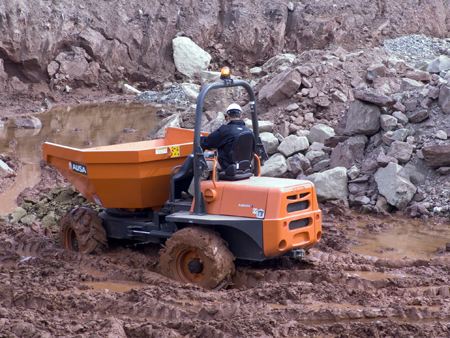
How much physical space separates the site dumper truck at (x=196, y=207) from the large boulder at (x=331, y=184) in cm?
285

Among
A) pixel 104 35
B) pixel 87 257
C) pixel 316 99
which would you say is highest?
pixel 104 35

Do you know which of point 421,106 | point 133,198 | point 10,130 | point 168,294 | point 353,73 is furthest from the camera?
point 10,130

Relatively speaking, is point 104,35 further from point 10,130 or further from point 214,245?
point 214,245

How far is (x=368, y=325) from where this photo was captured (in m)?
4.11

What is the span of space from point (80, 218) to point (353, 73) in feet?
27.0

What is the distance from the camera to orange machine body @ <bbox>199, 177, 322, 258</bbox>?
4.93 metres

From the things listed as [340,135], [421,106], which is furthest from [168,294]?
[421,106]

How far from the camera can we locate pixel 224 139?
5.26 m

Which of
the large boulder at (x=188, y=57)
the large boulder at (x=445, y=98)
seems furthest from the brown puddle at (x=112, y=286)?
the large boulder at (x=188, y=57)

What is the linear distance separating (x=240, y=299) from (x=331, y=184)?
4.21 metres

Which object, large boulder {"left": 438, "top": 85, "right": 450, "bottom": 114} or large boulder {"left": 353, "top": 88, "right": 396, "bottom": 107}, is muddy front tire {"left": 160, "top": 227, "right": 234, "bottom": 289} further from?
large boulder {"left": 438, "top": 85, "right": 450, "bottom": 114}

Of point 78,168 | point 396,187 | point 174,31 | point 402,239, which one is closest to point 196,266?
point 78,168

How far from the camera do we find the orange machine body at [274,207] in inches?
194

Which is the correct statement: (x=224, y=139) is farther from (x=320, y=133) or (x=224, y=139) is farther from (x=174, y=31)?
(x=174, y=31)
